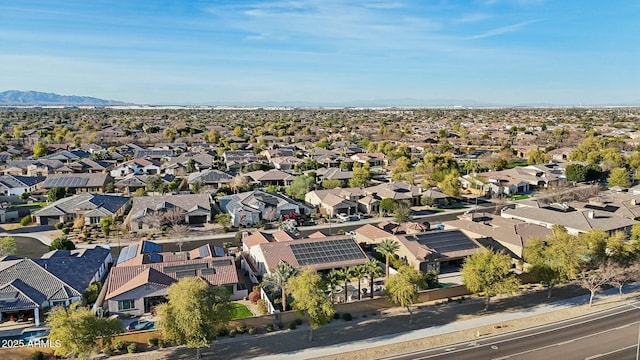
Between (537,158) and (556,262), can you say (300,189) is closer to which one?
(556,262)

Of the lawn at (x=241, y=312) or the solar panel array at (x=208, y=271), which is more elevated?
the solar panel array at (x=208, y=271)

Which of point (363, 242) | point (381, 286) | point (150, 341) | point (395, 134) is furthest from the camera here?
point (395, 134)

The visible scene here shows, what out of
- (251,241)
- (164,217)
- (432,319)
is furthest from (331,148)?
(432,319)

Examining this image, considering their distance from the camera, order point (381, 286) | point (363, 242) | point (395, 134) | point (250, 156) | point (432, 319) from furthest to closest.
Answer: point (395, 134) → point (250, 156) → point (363, 242) → point (381, 286) → point (432, 319)

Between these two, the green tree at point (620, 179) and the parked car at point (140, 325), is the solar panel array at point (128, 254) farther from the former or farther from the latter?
the green tree at point (620, 179)

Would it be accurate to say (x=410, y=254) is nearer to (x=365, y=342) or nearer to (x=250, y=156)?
(x=365, y=342)

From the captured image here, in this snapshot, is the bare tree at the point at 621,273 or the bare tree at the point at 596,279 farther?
the bare tree at the point at 621,273

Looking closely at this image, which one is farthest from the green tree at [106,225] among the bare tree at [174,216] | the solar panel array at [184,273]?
the solar panel array at [184,273]
